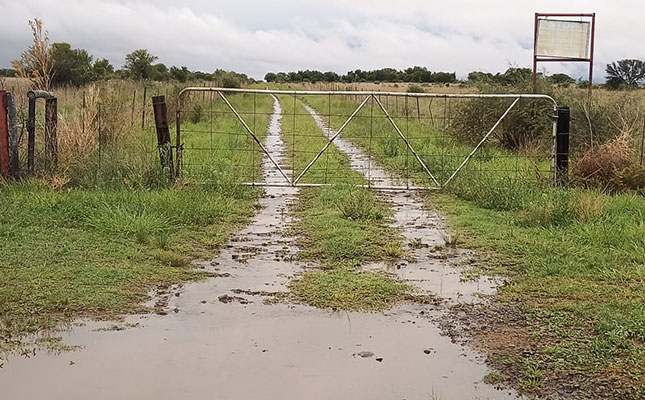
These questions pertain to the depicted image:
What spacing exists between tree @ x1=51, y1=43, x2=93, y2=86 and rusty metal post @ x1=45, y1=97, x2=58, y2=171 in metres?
28.1

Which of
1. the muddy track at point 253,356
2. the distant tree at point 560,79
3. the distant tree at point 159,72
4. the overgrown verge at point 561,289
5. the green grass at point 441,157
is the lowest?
the muddy track at point 253,356

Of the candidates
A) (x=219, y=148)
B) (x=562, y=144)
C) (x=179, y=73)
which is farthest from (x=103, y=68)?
(x=562, y=144)

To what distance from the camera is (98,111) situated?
12688mm

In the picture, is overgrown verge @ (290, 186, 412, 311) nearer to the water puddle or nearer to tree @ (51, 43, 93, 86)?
the water puddle

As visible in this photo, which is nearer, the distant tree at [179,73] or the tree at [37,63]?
the tree at [37,63]

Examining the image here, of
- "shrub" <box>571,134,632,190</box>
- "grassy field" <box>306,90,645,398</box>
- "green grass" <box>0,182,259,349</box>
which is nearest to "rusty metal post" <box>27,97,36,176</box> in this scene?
"green grass" <box>0,182,259,349</box>

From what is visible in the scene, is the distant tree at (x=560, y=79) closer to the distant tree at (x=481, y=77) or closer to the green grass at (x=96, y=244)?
the distant tree at (x=481, y=77)

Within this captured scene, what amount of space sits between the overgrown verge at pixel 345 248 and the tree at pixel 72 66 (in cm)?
3093

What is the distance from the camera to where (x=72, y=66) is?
139ft

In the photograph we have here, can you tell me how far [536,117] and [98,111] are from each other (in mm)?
10069

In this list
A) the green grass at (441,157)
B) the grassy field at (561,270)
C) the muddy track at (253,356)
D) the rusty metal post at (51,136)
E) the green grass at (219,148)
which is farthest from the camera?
the green grass at (441,157)

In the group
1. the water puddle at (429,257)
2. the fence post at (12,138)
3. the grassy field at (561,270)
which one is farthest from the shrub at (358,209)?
the fence post at (12,138)

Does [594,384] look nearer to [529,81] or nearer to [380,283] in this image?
[380,283]

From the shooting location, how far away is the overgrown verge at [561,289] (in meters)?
4.68
